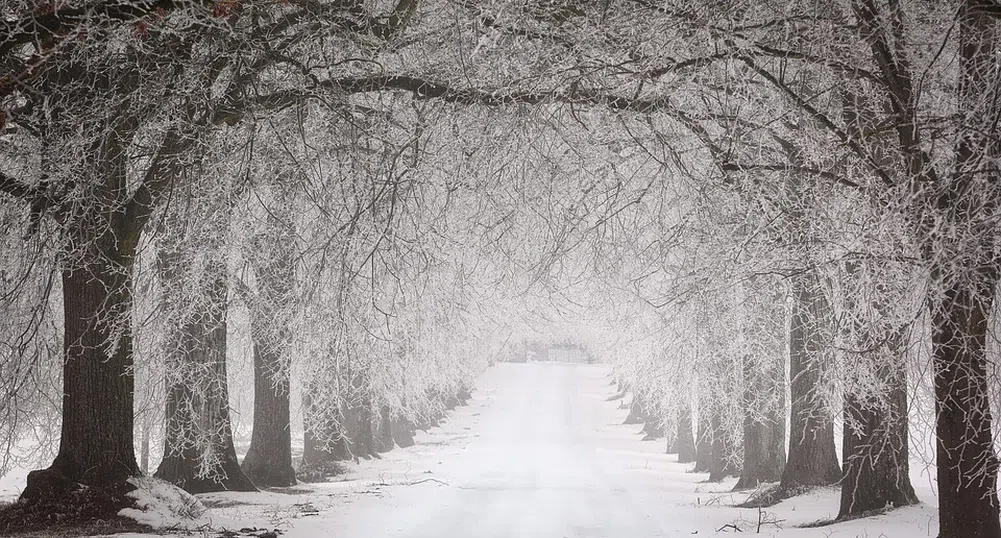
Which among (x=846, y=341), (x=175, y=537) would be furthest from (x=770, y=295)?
(x=175, y=537)

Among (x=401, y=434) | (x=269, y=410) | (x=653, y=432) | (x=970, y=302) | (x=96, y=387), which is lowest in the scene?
(x=653, y=432)

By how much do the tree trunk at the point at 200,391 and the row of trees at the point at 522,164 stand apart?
108 millimetres

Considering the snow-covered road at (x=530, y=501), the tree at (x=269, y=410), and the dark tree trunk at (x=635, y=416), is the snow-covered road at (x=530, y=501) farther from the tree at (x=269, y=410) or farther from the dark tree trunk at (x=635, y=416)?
the dark tree trunk at (x=635, y=416)

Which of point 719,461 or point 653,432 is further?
point 653,432

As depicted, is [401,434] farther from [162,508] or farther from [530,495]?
[162,508]

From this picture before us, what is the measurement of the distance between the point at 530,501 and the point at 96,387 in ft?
25.3

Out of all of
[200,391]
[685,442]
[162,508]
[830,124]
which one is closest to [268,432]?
[200,391]

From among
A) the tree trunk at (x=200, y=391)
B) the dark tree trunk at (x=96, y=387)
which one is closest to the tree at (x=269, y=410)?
the tree trunk at (x=200, y=391)

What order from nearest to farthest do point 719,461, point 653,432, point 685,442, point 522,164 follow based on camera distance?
point 522,164 → point 719,461 → point 685,442 → point 653,432

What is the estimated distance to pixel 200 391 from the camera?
A: 38.3 feet

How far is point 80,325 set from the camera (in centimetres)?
982

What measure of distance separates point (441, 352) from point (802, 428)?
9802 mm

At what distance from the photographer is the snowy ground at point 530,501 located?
10797mm

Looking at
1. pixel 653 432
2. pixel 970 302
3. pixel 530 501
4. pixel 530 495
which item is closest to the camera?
pixel 970 302
